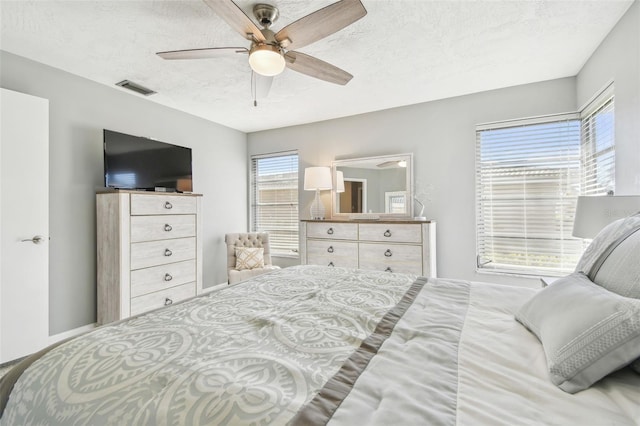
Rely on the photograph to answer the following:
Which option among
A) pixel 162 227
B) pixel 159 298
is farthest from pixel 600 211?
pixel 159 298

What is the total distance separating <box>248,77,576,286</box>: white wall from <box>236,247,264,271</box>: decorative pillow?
80.2 inches

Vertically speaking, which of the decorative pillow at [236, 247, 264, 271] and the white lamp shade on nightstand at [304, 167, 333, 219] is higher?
the white lamp shade on nightstand at [304, 167, 333, 219]

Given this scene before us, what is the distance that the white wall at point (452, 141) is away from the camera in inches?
125

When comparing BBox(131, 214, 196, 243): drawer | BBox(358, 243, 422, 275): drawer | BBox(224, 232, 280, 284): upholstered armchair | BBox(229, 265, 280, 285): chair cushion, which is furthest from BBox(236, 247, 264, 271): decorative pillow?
BBox(358, 243, 422, 275): drawer

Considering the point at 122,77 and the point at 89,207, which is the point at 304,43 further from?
the point at 89,207

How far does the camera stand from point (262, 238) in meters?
4.38

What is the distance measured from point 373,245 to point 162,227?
2422mm

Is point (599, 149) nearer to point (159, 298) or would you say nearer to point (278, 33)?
point (278, 33)

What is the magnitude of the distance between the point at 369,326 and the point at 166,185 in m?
3.25

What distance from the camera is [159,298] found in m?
3.10

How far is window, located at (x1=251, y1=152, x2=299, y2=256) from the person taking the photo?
4703 millimetres

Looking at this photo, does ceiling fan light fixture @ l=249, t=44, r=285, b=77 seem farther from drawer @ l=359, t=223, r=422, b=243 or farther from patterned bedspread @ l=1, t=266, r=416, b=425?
drawer @ l=359, t=223, r=422, b=243

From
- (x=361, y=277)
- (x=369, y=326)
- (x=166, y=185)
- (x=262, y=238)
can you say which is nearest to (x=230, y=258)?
(x=262, y=238)

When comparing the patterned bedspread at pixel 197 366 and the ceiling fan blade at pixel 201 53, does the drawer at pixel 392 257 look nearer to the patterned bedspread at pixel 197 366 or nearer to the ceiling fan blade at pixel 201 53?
the patterned bedspread at pixel 197 366
